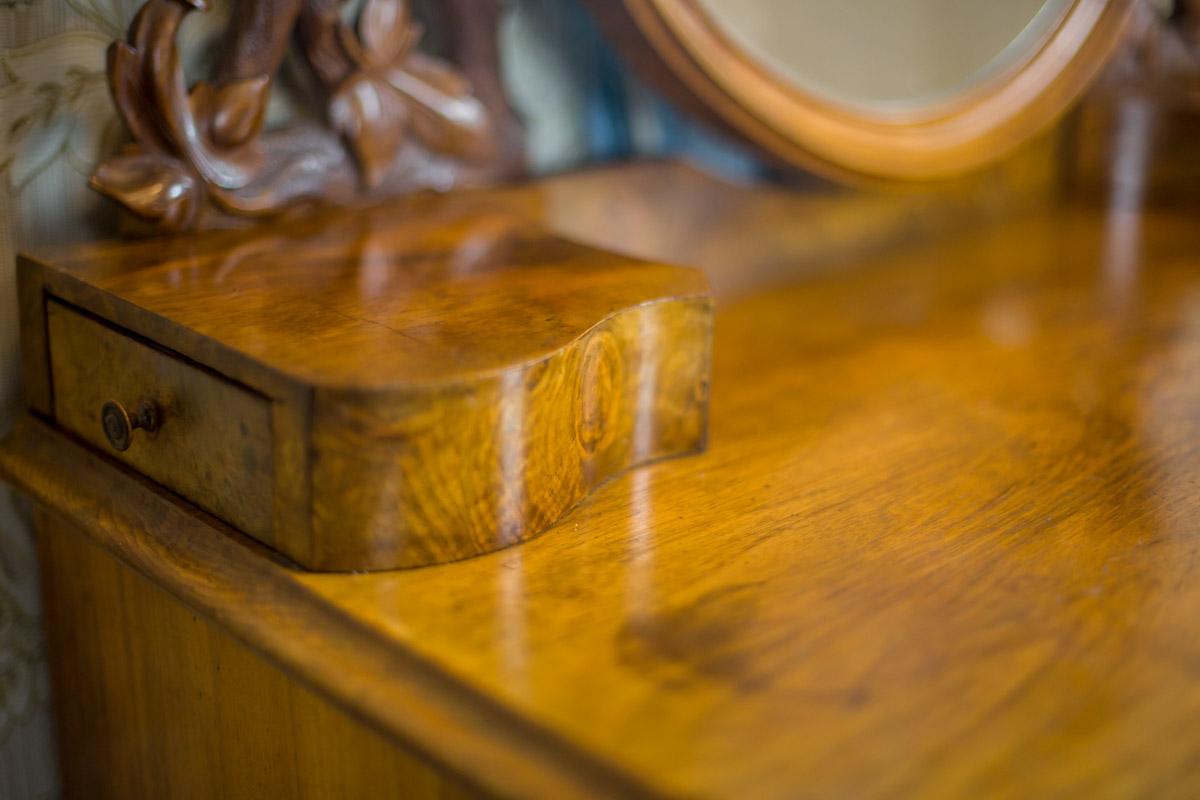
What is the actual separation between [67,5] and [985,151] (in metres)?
0.64

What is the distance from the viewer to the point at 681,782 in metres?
0.34

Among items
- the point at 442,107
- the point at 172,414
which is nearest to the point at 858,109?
the point at 442,107

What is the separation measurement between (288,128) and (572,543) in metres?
0.32

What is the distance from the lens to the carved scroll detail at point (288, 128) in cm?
61

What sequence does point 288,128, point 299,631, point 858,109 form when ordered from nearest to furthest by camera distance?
1. point 299,631
2. point 288,128
3. point 858,109

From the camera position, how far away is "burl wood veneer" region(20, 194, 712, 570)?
1.47 feet

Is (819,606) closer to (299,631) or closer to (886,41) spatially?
(299,631)

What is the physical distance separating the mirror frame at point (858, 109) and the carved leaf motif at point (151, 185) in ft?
0.89

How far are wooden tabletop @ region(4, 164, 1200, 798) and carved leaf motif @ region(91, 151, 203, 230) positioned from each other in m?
0.12

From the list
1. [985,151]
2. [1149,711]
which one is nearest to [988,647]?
[1149,711]

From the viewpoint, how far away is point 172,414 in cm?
50

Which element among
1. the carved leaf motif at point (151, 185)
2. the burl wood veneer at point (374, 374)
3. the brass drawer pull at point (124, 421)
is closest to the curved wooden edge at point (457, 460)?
the burl wood veneer at point (374, 374)

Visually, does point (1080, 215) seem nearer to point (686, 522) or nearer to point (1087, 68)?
point (1087, 68)

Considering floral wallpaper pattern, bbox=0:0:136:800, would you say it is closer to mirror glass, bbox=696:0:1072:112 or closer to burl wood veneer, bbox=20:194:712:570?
burl wood veneer, bbox=20:194:712:570
